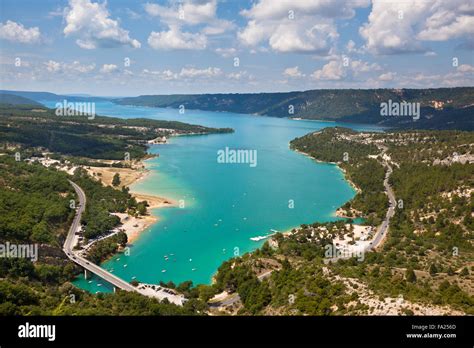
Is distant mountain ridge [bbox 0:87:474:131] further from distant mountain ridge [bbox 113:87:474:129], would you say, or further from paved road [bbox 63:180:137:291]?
paved road [bbox 63:180:137:291]

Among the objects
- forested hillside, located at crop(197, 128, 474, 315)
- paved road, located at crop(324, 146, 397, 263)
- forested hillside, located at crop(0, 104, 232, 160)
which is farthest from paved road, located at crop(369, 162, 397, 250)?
forested hillside, located at crop(0, 104, 232, 160)

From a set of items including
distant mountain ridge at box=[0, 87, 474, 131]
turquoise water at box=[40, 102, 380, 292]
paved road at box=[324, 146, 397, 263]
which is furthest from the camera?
distant mountain ridge at box=[0, 87, 474, 131]

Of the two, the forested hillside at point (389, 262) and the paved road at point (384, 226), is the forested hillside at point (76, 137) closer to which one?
the paved road at point (384, 226)

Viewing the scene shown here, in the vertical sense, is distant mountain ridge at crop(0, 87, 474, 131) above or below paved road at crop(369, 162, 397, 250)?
above

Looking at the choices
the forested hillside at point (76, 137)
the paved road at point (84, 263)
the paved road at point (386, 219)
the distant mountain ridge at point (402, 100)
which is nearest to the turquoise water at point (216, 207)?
the paved road at point (84, 263)

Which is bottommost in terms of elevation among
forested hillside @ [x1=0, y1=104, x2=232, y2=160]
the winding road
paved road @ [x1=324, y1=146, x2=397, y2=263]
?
the winding road

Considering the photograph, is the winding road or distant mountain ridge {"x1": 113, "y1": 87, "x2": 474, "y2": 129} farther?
distant mountain ridge {"x1": 113, "y1": 87, "x2": 474, "y2": 129}

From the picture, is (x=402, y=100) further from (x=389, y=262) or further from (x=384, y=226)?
(x=389, y=262)
